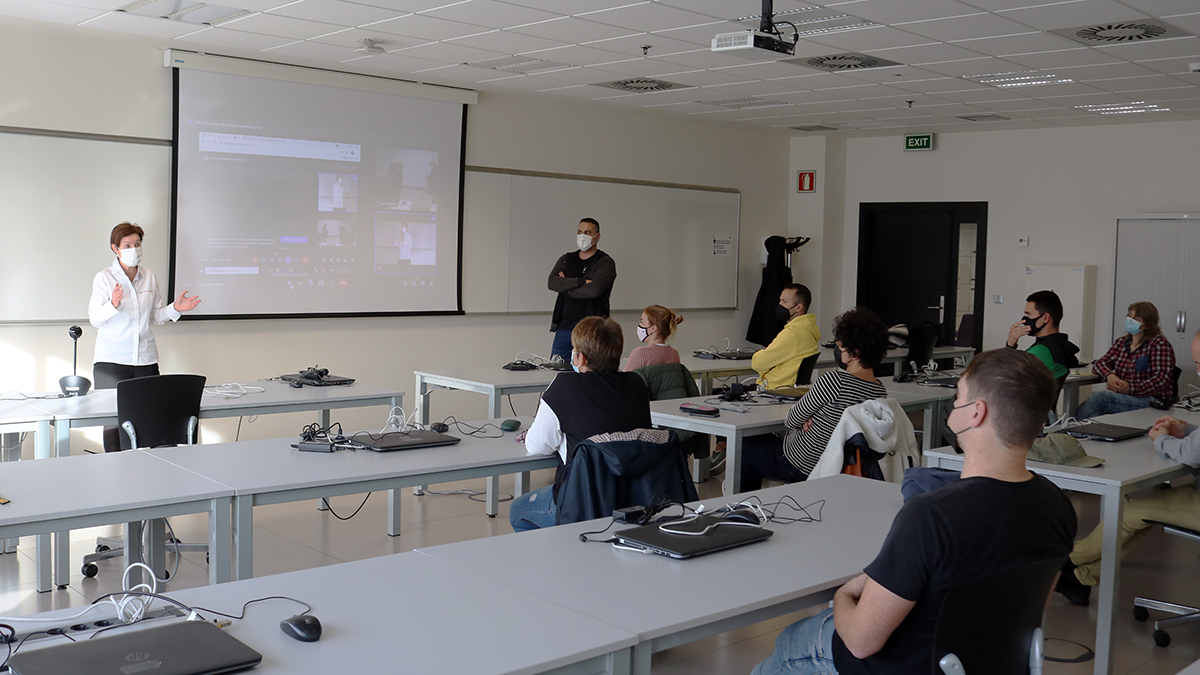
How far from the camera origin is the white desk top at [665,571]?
1.89 m

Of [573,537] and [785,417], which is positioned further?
[785,417]

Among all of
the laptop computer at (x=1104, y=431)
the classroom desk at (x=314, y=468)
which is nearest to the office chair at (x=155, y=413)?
the classroom desk at (x=314, y=468)

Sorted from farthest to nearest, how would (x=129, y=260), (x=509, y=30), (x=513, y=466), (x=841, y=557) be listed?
(x=509, y=30) → (x=129, y=260) → (x=513, y=466) → (x=841, y=557)

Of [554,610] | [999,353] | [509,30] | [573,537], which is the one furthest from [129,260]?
[999,353]

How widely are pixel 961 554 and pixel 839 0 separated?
3711 millimetres

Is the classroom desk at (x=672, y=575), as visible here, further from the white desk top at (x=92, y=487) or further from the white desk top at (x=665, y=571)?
the white desk top at (x=92, y=487)

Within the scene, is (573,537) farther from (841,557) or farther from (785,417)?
(785,417)

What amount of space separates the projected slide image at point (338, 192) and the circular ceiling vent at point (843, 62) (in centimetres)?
342

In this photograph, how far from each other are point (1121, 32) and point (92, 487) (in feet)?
17.8

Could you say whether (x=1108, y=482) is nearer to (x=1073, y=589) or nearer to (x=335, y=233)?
(x=1073, y=589)

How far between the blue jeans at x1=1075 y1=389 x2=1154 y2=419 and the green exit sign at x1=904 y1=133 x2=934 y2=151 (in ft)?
13.8

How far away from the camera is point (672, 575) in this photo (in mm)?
2094

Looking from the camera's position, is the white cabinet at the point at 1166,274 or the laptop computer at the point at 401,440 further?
the white cabinet at the point at 1166,274

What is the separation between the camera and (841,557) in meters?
2.28
